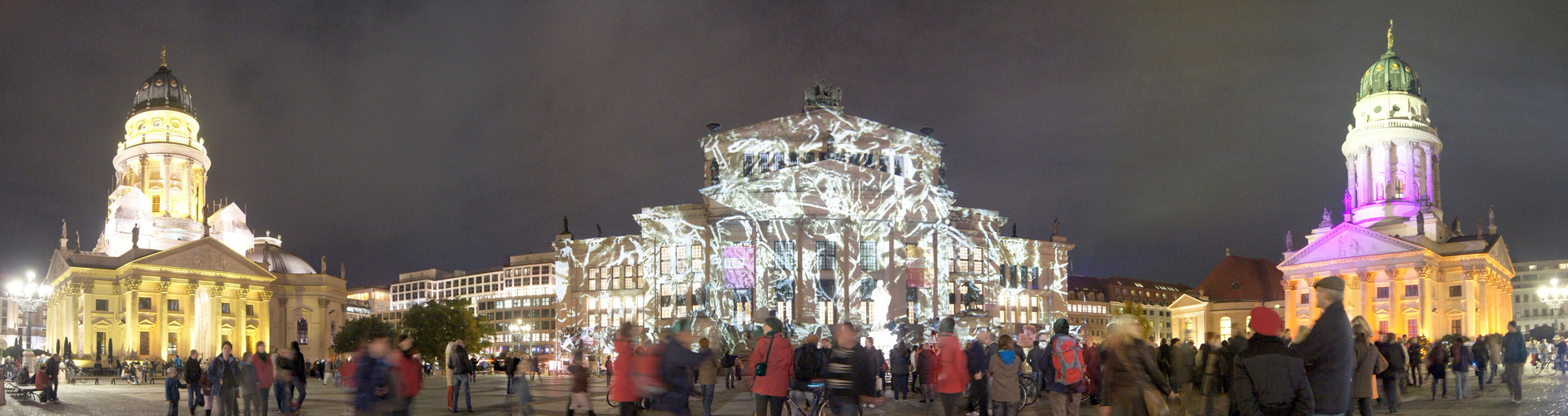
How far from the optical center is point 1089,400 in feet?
81.6

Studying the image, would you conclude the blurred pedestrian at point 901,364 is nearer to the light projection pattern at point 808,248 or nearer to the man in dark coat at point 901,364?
the man in dark coat at point 901,364

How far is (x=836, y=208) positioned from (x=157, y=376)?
41119mm

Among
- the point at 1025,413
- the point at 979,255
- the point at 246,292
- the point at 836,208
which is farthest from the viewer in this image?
the point at 246,292

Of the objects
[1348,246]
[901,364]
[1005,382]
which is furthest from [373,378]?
[1348,246]

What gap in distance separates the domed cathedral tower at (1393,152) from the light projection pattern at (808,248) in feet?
109

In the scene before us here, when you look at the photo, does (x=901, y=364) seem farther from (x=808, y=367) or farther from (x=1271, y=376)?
(x=1271, y=376)

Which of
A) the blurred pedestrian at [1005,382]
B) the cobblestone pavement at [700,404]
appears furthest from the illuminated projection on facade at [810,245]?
the blurred pedestrian at [1005,382]

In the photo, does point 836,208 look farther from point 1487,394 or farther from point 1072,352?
point 1072,352

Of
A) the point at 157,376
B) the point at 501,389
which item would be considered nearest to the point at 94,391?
the point at 501,389

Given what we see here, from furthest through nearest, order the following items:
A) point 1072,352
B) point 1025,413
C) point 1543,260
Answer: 1. point 1543,260
2. point 1025,413
3. point 1072,352

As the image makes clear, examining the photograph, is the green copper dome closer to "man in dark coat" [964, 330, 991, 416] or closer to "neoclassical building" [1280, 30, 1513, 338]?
"neoclassical building" [1280, 30, 1513, 338]

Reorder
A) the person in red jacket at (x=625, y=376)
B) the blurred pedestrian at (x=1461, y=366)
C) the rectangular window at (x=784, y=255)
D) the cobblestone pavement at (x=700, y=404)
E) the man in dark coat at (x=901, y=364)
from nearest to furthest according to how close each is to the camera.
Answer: the person in red jacket at (x=625, y=376) → the cobblestone pavement at (x=700, y=404) → the blurred pedestrian at (x=1461, y=366) → the man in dark coat at (x=901, y=364) → the rectangular window at (x=784, y=255)

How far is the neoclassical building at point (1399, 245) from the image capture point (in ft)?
251

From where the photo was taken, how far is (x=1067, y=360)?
1470cm
